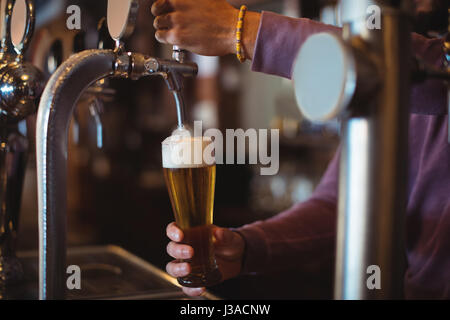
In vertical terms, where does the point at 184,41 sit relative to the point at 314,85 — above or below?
above

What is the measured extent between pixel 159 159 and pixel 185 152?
4579mm

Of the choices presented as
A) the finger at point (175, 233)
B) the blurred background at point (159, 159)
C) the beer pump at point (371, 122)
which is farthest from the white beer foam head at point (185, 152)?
the blurred background at point (159, 159)

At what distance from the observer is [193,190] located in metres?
0.78

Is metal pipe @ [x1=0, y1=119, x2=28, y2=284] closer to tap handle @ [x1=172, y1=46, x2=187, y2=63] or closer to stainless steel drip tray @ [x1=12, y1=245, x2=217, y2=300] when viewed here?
stainless steel drip tray @ [x1=12, y1=245, x2=217, y2=300]

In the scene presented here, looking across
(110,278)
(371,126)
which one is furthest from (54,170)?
(110,278)

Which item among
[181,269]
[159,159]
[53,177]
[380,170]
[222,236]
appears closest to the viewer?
[380,170]

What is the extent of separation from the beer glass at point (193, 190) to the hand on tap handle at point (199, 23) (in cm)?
17

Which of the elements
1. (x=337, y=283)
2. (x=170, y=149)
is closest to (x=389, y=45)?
(x=337, y=283)

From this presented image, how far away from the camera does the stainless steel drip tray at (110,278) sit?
0.96m

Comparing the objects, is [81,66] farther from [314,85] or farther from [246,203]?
[246,203]

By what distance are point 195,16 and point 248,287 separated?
1.70 m

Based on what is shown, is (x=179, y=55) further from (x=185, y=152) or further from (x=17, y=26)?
(x=17, y=26)

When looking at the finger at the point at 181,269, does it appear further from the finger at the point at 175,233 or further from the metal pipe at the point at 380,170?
the metal pipe at the point at 380,170

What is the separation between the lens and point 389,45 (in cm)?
37
